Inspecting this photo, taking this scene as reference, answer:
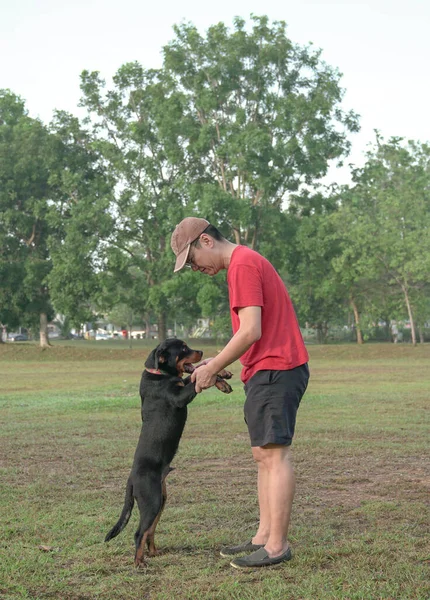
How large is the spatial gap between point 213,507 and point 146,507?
158 centimetres

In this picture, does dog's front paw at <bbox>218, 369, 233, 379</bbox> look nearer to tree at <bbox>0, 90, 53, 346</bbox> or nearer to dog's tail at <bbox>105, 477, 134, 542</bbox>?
dog's tail at <bbox>105, 477, 134, 542</bbox>

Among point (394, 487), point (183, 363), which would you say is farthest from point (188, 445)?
point (183, 363)

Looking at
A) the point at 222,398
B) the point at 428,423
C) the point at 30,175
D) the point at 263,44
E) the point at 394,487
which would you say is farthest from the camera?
the point at 30,175

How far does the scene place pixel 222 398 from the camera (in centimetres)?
1644

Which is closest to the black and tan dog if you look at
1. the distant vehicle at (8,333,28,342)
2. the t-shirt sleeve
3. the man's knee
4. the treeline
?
the man's knee

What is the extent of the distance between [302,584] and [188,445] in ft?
18.5

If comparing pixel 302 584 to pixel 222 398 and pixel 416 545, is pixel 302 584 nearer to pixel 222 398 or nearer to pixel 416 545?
pixel 416 545

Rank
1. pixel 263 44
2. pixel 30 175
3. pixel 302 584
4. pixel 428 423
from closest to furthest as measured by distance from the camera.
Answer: pixel 302 584 → pixel 428 423 → pixel 263 44 → pixel 30 175

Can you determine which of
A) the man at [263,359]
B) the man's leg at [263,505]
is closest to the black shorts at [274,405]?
the man at [263,359]

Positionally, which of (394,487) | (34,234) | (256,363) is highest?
(34,234)

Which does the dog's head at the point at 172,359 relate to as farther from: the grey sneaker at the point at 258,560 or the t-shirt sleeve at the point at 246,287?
the grey sneaker at the point at 258,560

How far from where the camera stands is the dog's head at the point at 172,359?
5.15 meters

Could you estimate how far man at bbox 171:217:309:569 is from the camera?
4719 millimetres

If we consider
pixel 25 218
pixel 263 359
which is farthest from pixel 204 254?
pixel 25 218
